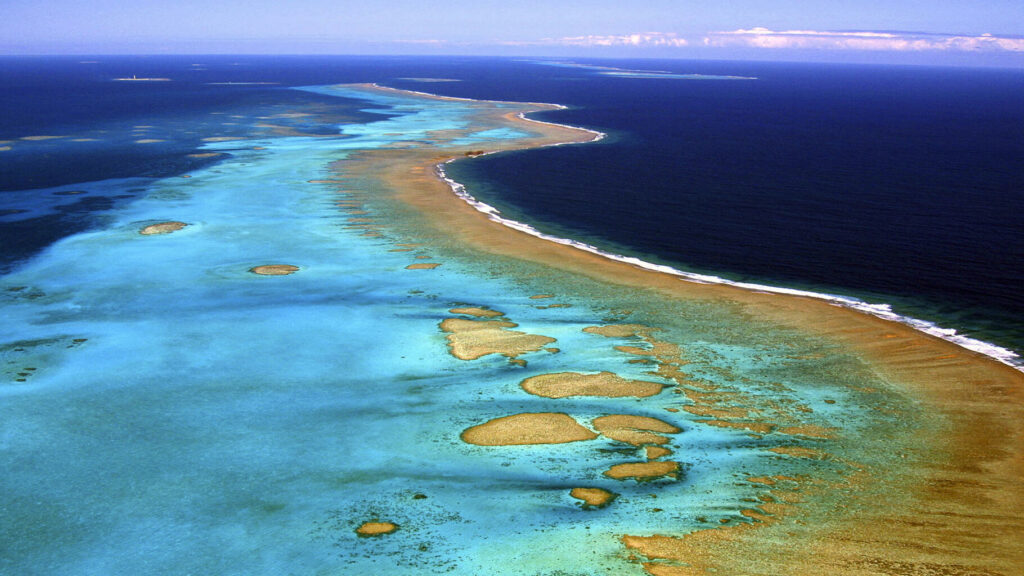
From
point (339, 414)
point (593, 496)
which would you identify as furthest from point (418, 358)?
point (593, 496)

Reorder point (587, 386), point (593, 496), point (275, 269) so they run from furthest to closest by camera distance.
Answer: point (275, 269) → point (587, 386) → point (593, 496)

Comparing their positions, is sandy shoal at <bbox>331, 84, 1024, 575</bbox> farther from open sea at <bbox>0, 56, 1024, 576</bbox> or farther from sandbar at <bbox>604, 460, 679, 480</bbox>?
Result: sandbar at <bbox>604, 460, 679, 480</bbox>

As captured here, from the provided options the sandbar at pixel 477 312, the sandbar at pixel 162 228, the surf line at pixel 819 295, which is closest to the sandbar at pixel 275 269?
the sandbar at pixel 477 312

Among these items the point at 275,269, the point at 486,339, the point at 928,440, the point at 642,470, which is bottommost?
the point at 642,470

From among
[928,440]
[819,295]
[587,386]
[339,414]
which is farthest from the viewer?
[819,295]

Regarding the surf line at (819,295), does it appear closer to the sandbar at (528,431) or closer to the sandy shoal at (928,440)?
the sandy shoal at (928,440)

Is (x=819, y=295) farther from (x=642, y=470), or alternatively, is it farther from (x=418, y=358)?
(x=418, y=358)

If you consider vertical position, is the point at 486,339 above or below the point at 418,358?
above
